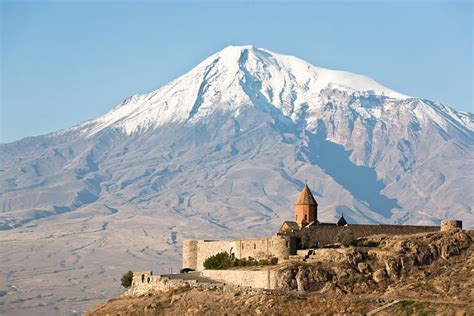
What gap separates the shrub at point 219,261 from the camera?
78.1 metres

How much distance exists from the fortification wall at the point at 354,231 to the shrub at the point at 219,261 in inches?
196

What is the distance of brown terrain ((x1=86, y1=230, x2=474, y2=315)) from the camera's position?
60719mm

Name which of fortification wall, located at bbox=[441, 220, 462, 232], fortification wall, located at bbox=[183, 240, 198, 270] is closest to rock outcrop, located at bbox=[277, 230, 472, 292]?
fortification wall, located at bbox=[441, 220, 462, 232]

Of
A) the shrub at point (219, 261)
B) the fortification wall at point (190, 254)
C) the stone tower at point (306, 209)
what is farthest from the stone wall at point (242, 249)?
the stone tower at point (306, 209)

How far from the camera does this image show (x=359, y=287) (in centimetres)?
6875

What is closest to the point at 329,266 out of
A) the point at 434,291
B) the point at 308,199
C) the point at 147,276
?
the point at 434,291

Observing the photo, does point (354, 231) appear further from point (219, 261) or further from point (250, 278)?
point (250, 278)

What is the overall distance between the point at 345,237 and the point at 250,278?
10.7 m

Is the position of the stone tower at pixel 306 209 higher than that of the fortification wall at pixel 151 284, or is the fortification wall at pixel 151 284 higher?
the stone tower at pixel 306 209

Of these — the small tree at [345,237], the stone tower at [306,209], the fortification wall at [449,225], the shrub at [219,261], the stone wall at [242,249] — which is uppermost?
the stone tower at [306,209]

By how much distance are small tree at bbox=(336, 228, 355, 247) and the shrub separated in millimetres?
6906

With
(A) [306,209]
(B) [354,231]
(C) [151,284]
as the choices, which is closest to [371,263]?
(B) [354,231]

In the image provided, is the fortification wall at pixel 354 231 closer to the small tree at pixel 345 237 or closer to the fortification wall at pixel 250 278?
the small tree at pixel 345 237

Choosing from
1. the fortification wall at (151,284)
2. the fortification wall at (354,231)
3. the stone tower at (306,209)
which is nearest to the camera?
the fortification wall at (151,284)
